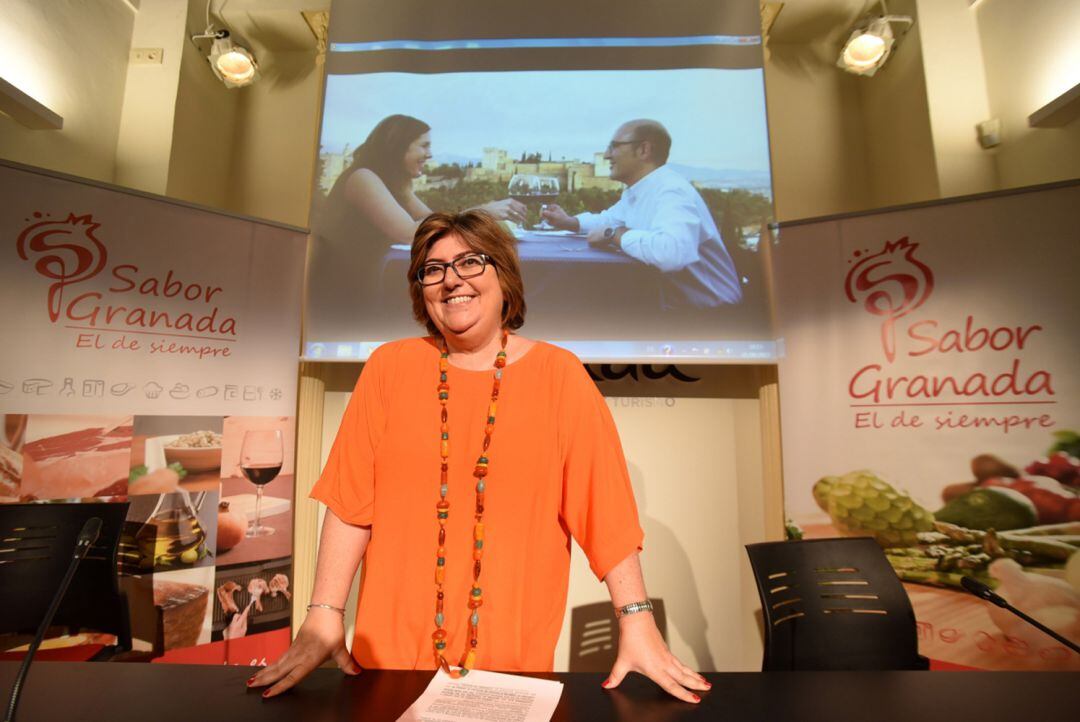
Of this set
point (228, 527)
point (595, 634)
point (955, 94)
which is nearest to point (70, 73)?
point (228, 527)

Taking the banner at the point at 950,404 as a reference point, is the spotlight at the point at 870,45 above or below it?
above

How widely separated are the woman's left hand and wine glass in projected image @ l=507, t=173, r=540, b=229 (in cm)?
216

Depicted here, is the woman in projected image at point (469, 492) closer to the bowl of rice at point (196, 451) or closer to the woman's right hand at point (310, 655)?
the woman's right hand at point (310, 655)

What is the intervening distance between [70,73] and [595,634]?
3812 millimetres

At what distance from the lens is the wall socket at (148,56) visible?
9.55 feet

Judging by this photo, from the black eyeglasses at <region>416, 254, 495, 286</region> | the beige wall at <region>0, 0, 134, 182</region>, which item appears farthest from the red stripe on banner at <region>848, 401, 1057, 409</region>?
the beige wall at <region>0, 0, 134, 182</region>

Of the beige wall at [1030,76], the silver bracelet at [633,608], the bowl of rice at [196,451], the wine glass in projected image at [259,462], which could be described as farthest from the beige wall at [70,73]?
the beige wall at [1030,76]

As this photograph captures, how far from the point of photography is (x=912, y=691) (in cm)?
75

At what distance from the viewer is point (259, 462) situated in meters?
2.43

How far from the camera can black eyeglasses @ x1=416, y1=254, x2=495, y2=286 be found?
114 centimetres

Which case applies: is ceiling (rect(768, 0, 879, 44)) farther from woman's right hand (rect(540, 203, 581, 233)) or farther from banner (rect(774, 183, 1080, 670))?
woman's right hand (rect(540, 203, 581, 233))

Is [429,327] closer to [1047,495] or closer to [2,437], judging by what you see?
[2,437]

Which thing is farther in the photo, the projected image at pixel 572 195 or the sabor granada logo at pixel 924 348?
the projected image at pixel 572 195

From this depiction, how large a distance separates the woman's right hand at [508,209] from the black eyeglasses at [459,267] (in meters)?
1.56
